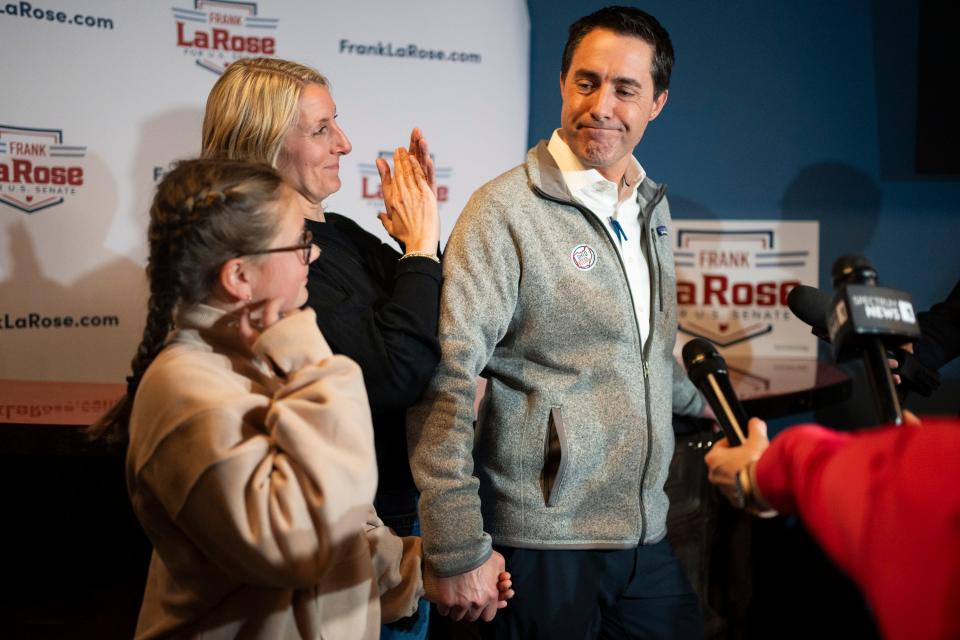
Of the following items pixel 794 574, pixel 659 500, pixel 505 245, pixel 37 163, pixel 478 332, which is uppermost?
A: pixel 37 163

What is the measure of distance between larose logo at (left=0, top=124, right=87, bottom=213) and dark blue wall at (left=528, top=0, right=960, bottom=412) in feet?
A: 5.24

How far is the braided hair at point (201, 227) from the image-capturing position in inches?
53.3

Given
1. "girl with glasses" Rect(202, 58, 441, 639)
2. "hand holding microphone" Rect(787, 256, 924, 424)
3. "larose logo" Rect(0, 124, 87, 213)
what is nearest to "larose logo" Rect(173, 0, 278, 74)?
"larose logo" Rect(0, 124, 87, 213)

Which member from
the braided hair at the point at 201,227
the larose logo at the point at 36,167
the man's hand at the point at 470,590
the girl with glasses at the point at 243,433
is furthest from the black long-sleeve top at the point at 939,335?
the larose logo at the point at 36,167

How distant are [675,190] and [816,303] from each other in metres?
1.85

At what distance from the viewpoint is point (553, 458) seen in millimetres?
1710

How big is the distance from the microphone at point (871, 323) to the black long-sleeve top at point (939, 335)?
49.9 inches

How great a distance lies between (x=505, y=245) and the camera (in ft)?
5.68

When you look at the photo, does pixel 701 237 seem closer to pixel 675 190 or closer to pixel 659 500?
pixel 675 190

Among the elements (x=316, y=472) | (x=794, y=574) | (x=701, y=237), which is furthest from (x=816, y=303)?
(x=794, y=574)

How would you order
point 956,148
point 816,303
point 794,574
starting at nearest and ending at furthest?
1. point 816,303
2. point 956,148
3. point 794,574

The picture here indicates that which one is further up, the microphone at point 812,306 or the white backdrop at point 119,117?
the white backdrop at point 119,117

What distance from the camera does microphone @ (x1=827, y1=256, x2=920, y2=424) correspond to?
3.76 feet

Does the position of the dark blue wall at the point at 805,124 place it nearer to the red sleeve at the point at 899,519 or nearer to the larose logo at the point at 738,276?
the larose logo at the point at 738,276
